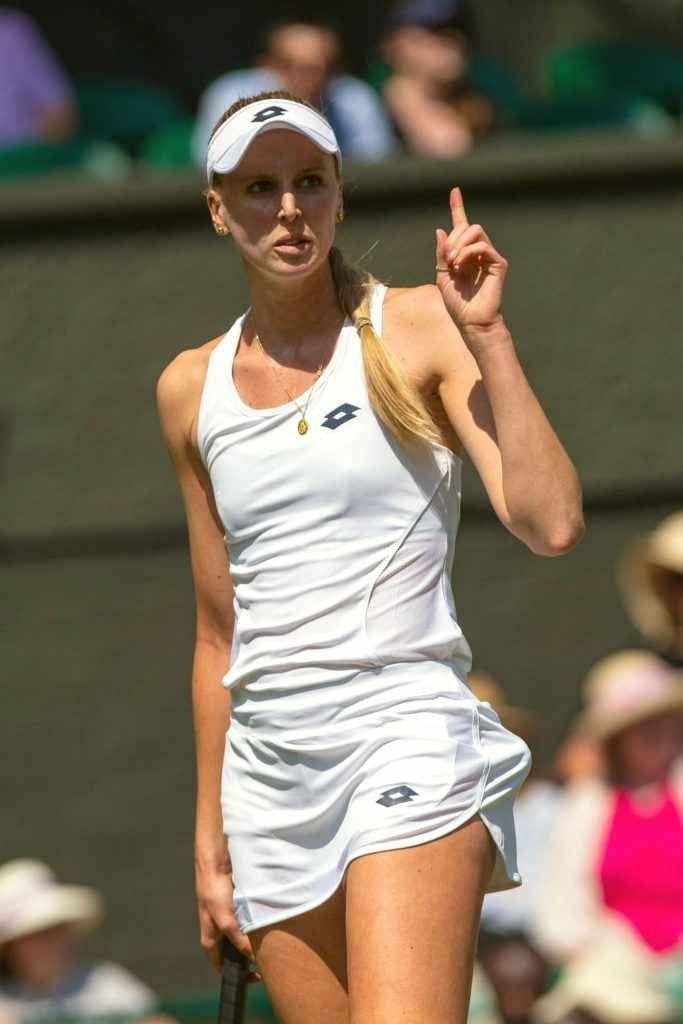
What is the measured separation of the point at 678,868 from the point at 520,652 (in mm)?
→ 1839

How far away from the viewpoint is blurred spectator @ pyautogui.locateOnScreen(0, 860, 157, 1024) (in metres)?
5.50

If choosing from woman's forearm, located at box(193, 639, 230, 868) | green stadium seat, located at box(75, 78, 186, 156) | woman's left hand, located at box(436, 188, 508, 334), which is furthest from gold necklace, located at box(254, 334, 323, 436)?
green stadium seat, located at box(75, 78, 186, 156)

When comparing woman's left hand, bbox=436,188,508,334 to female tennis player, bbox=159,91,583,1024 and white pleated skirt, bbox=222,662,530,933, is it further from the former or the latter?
white pleated skirt, bbox=222,662,530,933

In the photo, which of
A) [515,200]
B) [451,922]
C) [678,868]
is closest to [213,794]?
[451,922]

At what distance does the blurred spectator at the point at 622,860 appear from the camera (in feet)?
16.7

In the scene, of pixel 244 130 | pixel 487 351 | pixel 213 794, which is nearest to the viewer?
pixel 487 351

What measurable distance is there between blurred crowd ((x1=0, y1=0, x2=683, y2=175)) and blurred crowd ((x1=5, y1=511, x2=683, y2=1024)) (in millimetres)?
2122

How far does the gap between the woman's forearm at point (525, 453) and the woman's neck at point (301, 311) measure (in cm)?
40

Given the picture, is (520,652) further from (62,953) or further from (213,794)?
(213,794)

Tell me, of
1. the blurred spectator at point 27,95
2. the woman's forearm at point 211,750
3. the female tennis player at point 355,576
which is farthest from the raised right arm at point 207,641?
the blurred spectator at point 27,95

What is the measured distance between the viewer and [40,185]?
720cm

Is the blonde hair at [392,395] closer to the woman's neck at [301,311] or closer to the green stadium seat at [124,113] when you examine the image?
the woman's neck at [301,311]

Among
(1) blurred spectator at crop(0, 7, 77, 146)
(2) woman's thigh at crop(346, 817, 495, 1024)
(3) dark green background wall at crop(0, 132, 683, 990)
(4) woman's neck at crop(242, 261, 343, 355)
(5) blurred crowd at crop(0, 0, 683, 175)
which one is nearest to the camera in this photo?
(2) woman's thigh at crop(346, 817, 495, 1024)

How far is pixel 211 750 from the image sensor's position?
3.57m
